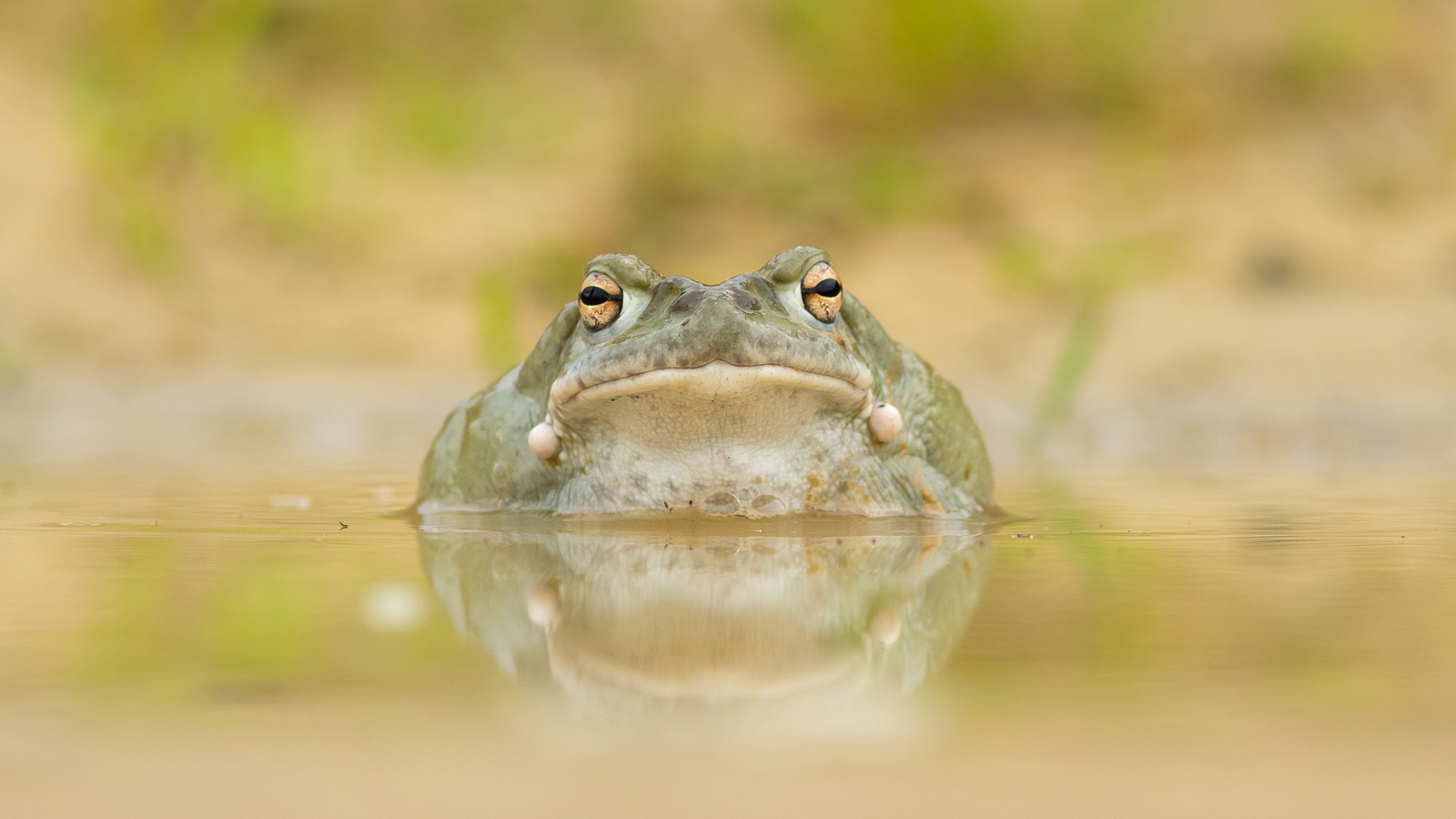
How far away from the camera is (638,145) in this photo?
10102 mm

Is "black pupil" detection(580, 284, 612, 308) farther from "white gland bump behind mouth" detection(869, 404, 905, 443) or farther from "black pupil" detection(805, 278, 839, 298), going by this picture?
"white gland bump behind mouth" detection(869, 404, 905, 443)

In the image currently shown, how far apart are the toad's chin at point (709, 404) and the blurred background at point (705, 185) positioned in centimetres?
389

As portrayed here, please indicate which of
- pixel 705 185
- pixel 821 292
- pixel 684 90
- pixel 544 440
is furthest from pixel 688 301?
pixel 684 90

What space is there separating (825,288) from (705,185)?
663 centimetres

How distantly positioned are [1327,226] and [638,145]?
4093mm

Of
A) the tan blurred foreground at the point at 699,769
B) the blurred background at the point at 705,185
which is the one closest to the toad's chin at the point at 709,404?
the tan blurred foreground at the point at 699,769

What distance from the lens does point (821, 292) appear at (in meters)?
3.42

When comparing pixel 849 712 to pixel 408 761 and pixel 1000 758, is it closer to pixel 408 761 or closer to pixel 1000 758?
pixel 1000 758

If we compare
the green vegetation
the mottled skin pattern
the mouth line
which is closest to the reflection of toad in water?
the mottled skin pattern

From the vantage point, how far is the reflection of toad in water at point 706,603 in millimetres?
1704

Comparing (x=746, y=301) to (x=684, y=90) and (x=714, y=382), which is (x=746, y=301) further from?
(x=684, y=90)

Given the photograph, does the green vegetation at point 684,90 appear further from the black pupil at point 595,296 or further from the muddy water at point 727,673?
the muddy water at point 727,673

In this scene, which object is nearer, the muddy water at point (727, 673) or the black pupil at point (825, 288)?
the muddy water at point (727, 673)

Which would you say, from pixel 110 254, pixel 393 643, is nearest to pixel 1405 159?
pixel 110 254
